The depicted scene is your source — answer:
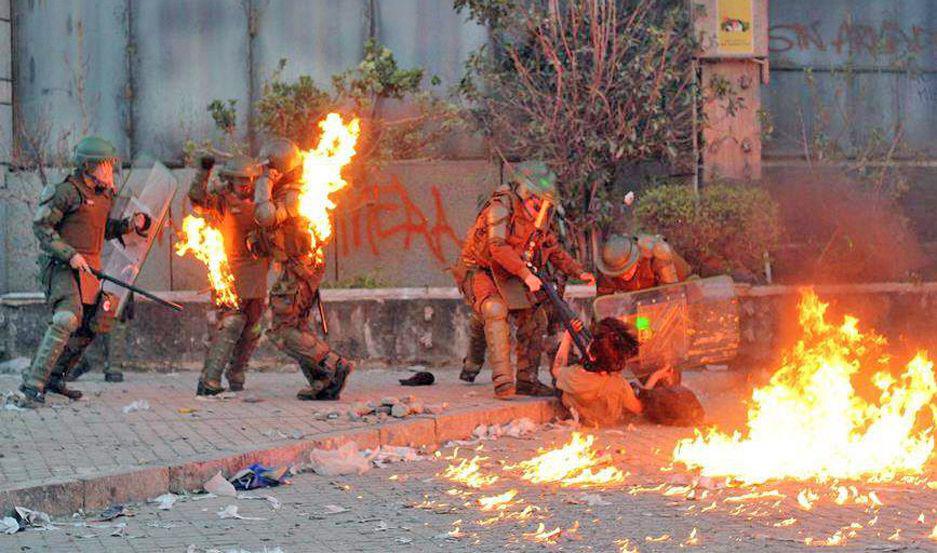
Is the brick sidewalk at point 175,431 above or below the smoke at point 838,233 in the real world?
below

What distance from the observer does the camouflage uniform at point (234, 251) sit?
10.2 meters

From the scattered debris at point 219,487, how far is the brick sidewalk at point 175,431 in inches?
3.3

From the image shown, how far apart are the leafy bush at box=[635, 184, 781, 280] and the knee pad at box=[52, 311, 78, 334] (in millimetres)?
6057

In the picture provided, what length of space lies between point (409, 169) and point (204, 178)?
4.67m

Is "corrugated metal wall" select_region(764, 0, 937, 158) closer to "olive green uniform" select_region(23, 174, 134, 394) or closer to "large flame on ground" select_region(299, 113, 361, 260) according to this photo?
"large flame on ground" select_region(299, 113, 361, 260)

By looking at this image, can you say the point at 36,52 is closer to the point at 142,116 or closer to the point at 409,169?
the point at 142,116

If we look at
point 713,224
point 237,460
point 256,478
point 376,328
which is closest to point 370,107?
point 376,328

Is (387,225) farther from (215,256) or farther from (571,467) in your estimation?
(571,467)

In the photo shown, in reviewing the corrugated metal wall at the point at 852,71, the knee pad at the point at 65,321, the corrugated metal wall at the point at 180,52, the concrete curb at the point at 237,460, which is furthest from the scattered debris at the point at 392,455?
the corrugated metal wall at the point at 852,71

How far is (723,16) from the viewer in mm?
14859

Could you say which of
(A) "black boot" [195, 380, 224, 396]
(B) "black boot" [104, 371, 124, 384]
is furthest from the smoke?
(B) "black boot" [104, 371, 124, 384]

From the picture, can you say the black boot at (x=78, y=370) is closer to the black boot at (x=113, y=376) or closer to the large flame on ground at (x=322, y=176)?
the black boot at (x=113, y=376)

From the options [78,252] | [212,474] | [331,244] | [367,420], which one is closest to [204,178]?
[78,252]

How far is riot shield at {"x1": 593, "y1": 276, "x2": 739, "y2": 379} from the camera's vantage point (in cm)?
1016
